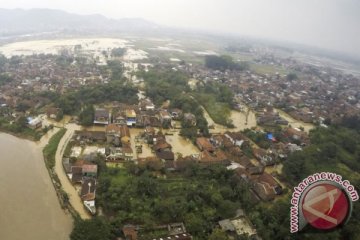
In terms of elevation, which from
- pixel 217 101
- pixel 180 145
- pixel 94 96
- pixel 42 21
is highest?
pixel 94 96

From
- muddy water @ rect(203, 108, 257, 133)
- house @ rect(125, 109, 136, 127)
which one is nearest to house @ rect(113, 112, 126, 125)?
house @ rect(125, 109, 136, 127)

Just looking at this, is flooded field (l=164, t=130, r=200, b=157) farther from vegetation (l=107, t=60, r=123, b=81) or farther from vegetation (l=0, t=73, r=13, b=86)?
vegetation (l=0, t=73, r=13, b=86)

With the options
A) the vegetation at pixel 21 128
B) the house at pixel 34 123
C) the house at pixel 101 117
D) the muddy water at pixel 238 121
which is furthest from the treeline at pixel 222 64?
the vegetation at pixel 21 128

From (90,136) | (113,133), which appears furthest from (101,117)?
(113,133)

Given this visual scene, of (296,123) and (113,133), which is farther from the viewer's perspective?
(296,123)

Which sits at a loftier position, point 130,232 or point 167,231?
point 130,232

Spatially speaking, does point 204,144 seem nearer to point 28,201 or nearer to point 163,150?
point 163,150
